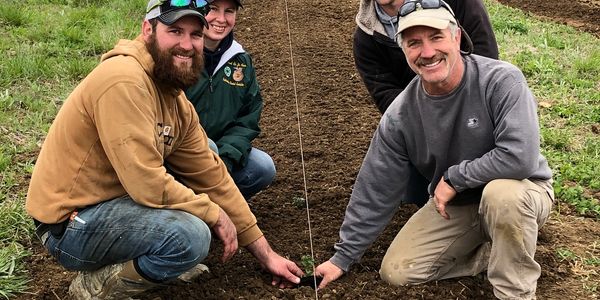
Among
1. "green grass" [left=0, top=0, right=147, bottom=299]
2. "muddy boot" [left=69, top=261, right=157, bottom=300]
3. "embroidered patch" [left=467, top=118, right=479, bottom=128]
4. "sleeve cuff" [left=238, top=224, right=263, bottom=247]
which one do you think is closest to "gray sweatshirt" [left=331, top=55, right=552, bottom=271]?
"embroidered patch" [left=467, top=118, right=479, bottom=128]

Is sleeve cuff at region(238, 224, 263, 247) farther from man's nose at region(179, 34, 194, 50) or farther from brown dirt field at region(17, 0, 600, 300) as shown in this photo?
man's nose at region(179, 34, 194, 50)

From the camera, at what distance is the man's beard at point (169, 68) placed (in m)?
2.90

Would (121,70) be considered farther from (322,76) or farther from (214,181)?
(322,76)

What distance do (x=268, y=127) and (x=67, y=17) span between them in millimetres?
3100

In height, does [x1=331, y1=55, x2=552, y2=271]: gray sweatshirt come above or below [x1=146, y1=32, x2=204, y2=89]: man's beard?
below

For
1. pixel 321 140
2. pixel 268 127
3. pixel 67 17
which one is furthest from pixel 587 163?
pixel 67 17

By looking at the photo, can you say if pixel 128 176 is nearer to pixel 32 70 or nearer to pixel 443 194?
pixel 443 194

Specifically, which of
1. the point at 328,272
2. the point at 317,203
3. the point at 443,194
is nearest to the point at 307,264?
the point at 328,272

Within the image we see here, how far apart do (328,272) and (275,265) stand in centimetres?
28

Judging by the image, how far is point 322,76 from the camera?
6.80m

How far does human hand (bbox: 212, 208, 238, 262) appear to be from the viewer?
3082mm

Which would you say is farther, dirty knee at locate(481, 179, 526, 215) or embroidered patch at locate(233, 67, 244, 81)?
embroidered patch at locate(233, 67, 244, 81)

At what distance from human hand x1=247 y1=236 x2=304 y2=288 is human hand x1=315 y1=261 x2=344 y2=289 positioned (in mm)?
117

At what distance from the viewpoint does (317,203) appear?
4.32m
